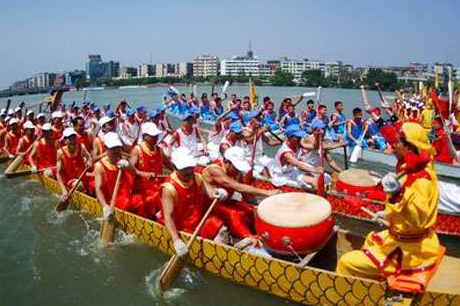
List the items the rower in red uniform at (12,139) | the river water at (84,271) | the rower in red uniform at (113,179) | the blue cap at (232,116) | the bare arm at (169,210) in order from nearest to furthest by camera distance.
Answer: the bare arm at (169,210) < the river water at (84,271) < the rower in red uniform at (113,179) < the blue cap at (232,116) < the rower in red uniform at (12,139)

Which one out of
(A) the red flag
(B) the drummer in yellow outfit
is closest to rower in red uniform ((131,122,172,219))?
(B) the drummer in yellow outfit

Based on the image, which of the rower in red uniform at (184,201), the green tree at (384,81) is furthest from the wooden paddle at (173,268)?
the green tree at (384,81)

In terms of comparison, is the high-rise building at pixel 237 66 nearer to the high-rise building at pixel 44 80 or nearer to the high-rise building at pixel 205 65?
the high-rise building at pixel 205 65

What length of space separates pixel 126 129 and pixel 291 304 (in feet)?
Answer: 35.2

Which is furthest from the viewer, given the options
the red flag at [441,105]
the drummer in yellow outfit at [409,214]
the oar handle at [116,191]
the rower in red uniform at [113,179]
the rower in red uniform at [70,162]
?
the red flag at [441,105]

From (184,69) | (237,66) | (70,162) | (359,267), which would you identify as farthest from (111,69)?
(359,267)

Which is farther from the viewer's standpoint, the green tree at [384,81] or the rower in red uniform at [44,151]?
the green tree at [384,81]

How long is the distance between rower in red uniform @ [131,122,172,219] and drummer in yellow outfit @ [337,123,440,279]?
4.23 metres

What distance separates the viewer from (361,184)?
25.6ft

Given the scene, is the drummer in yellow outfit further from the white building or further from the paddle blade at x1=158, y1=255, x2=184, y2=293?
the white building

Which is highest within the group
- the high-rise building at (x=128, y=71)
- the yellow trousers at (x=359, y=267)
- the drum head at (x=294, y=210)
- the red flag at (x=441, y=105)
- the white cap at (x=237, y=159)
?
the high-rise building at (x=128, y=71)

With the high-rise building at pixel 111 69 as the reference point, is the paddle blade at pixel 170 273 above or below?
below

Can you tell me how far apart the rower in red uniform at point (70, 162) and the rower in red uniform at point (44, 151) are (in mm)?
1484

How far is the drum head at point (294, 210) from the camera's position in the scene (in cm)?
520
